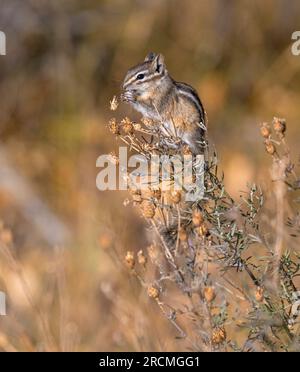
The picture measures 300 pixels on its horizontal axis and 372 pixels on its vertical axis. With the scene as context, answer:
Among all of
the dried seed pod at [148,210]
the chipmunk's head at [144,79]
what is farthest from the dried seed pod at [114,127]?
the chipmunk's head at [144,79]

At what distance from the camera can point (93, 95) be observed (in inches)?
368

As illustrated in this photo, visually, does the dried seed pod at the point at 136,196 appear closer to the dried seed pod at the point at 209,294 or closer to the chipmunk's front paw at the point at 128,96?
the dried seed pod at the point at 209,294

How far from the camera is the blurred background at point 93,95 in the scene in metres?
8.35

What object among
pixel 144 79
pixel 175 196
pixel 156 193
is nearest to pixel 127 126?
pixel 156 193

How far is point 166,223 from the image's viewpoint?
10.9 ft

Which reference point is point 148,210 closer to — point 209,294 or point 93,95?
point 209,294

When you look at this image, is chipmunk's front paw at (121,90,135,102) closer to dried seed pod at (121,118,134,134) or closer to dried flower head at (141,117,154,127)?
dried flower head at (141,117,154,127)

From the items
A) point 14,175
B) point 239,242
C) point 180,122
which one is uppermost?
point 14,175

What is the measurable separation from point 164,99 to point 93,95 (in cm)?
510

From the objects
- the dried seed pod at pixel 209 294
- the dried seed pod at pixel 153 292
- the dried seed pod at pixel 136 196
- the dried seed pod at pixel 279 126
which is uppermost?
the dried seed pod at pixel 279 126

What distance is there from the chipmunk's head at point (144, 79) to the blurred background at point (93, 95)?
3.23 meters

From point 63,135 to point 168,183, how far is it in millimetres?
5845

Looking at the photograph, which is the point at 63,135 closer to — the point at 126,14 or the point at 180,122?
the point at 126,14

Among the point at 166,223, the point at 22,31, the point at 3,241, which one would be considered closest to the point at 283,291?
the point at 166,223
